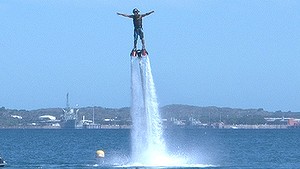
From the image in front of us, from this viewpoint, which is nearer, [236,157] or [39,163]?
[39,163]

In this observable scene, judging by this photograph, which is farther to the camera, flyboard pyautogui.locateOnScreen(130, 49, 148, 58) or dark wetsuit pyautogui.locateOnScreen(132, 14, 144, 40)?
flyboard pyautogui.locateOnScreen(130, 49, 148, 58)

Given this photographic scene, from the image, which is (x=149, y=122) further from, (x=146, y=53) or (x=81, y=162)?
(x=81, y=162)

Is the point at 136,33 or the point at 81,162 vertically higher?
the point at 136,33

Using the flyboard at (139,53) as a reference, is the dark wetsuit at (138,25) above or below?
above

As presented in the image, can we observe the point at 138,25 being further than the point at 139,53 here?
No

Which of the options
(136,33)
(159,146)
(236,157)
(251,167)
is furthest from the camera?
(236,157)

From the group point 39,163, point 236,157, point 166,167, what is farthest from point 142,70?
point 236,157

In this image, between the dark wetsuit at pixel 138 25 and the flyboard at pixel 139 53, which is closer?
the dark wetsuit at pixel 138 25

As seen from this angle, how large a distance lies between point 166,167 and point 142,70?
9470 millimetres

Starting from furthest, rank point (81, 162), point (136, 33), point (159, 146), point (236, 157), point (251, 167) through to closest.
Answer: point (236, 157), point (81, 162), point (251, 167), point (159, 146), point (136, 33)

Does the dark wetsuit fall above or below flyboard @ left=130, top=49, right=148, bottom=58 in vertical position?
above

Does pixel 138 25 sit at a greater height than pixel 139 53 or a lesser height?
greater

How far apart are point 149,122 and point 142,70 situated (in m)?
5.11

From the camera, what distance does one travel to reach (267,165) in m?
125
